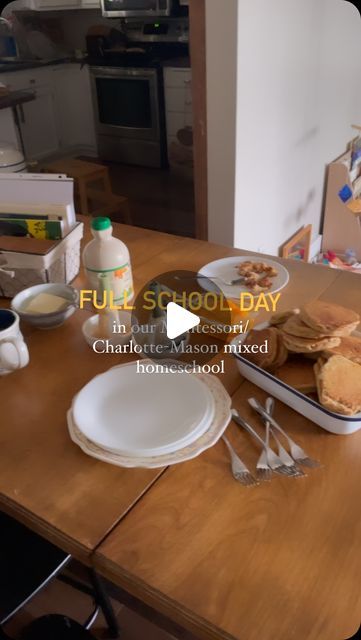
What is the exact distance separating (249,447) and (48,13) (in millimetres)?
5270

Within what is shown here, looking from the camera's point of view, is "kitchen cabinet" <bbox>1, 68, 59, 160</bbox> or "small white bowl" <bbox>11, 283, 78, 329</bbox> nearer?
"small white bowl" <bbox>11, 283, 78, 329</bbox>

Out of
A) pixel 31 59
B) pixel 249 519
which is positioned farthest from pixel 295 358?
pixel 31 59

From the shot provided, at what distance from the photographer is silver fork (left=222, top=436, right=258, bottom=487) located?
0.66m

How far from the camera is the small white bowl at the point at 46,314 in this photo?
0.98 m

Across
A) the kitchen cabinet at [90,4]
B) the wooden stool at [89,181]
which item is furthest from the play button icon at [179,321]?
the kitchen cabinet at [90,4]

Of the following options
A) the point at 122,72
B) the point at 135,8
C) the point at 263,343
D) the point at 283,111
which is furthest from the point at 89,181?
the point at 263,343

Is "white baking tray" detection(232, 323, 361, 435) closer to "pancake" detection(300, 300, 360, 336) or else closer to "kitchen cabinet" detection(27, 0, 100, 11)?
"pancake" detection(300, 300, 360, 336)

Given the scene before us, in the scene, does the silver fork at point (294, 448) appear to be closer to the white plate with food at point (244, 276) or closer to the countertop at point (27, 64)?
the white plate with food at point (244, 276)

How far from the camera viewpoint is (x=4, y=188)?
3.73 feet

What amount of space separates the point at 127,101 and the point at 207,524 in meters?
4.33

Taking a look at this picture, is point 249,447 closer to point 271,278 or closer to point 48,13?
point 271,278

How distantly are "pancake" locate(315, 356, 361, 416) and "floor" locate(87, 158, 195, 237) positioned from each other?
2549 millimetres

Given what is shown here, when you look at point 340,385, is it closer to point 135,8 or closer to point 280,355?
point 280,355

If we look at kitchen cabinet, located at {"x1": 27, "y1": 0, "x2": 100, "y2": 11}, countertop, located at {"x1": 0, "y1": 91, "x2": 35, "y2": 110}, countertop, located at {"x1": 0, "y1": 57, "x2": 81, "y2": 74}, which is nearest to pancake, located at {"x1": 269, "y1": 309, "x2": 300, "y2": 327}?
countertop, located at {"x1": 0, "y1": 91, "x2": 35, "y2": 110}
